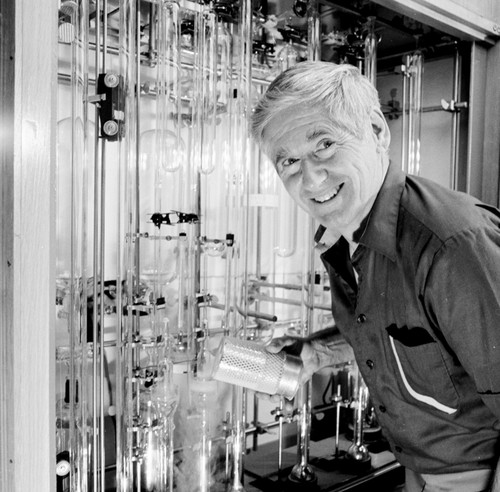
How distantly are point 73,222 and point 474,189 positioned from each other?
1512 millimetres

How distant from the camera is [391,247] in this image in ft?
3.92

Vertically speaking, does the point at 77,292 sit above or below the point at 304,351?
above

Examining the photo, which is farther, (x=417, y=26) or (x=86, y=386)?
(x=417, y=26)

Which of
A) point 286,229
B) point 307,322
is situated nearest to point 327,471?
point 307,322

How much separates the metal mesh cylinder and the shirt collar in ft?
1.14

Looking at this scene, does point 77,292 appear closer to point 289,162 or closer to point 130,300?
point 130,300

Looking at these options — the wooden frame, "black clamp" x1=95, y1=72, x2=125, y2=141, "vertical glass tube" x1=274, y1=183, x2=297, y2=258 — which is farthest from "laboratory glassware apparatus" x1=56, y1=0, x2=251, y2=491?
"vertical glass tube" x1=274, y1=183, x2=297, y2=258

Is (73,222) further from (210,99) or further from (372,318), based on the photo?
(372,318)

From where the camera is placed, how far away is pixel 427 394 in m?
1.22

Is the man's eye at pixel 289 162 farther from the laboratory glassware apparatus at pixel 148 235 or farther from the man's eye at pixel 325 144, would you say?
the laboratory glassware apparatus at pixel 148 235

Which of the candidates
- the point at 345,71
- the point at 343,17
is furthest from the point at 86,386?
the point at 343,17

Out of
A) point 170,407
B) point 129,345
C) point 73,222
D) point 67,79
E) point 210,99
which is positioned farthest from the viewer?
point 67,79

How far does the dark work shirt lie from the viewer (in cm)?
101

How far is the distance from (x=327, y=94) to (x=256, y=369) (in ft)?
2.10
